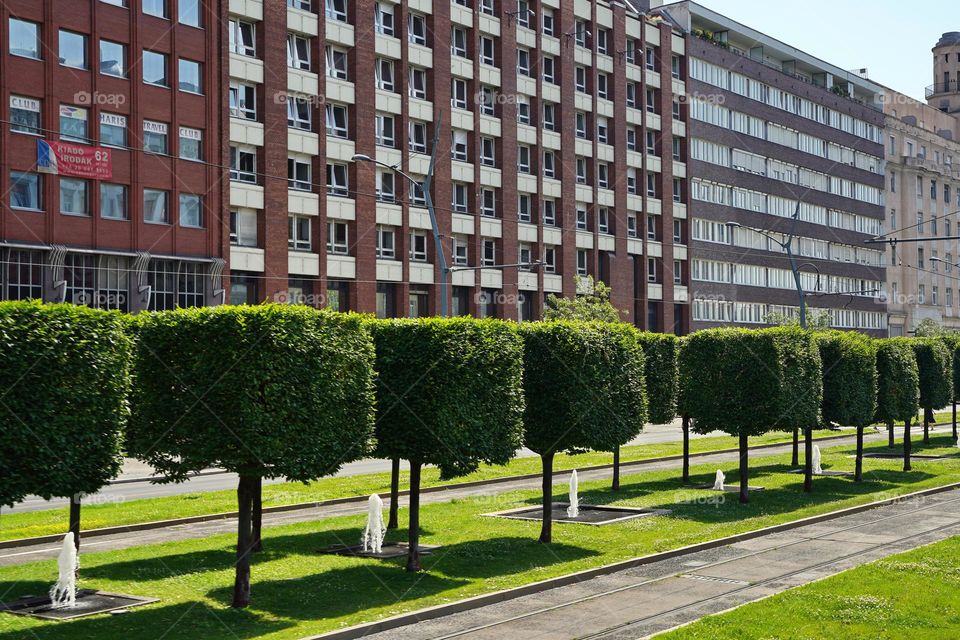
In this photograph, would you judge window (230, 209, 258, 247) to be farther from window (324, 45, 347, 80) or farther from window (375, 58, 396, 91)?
window (375, 58, 396, 91)

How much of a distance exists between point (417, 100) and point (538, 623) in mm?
49430

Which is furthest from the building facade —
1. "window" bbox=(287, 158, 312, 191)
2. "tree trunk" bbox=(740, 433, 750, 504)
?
"tree trunk" bbox=(740, 433, 750, 504)

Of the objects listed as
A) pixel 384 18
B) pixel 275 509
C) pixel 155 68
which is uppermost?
pixel 384 18

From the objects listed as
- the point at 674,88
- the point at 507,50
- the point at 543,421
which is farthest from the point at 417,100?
the point at 543,421

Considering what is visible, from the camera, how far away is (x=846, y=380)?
108ft

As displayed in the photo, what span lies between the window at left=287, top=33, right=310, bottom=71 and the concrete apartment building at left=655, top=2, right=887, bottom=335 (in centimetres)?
3872

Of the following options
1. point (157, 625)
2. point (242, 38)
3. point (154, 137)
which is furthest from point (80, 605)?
point (242, 38)

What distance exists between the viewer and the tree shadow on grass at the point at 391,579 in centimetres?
1620

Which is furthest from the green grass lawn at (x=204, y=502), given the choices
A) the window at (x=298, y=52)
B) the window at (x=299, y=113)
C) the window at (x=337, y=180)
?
the window at (x=298, y=52)

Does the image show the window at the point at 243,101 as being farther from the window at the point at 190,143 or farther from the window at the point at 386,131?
the window at the point at 386,131

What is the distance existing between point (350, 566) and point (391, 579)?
1.32m

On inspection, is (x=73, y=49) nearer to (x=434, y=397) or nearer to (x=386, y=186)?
(x=386, y=186)

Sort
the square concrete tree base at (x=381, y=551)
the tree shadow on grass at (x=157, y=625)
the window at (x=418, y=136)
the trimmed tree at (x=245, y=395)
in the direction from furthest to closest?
1. the window at (x=418, y=136)
2. the square concrete tree base at (x=381, y=551)
3. the trimmed tree at (x=245, y=395)
4. the tree shadow on grass at (x=157, y=625)

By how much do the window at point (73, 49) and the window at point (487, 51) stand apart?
27186mm
